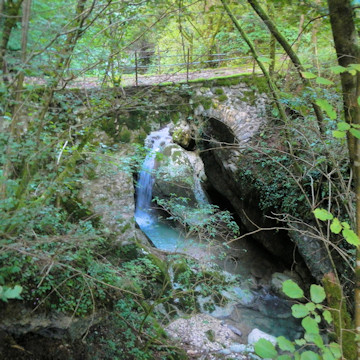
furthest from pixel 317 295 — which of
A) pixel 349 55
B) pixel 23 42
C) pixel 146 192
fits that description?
pixel 146 192

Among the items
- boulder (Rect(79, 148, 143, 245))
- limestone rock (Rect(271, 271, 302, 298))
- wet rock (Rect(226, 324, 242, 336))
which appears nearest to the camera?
boulder (Rect(79, 148, 143, 245))

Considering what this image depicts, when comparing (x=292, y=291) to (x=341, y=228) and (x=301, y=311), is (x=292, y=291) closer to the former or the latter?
(x=301, y=311)

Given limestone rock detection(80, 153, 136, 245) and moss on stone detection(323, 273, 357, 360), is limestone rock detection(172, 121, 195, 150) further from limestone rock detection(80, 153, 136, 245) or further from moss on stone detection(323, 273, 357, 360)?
moss on stone detection(323, 273, 357, 360)

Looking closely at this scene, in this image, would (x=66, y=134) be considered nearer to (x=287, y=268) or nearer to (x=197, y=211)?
(x=197, y=211)

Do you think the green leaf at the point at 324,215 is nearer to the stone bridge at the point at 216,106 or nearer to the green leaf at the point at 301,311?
the green leaf at the point at 301,311

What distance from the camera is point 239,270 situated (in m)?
7.86

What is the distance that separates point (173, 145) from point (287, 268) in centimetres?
478

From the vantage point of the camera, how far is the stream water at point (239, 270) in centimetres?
630

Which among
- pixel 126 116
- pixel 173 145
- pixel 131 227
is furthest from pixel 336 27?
pixel 173 145

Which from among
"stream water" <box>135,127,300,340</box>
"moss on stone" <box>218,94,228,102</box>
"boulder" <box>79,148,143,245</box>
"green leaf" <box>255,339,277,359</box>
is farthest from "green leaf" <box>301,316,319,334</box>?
"moss on stone" <box>218,94,228,102</box>

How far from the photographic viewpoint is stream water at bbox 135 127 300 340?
6.30m

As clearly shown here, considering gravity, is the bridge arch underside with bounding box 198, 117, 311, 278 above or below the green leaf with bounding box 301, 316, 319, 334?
below

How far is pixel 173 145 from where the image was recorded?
9906 millimetres

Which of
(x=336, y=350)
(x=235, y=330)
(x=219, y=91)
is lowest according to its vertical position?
(x=235, y=330)
